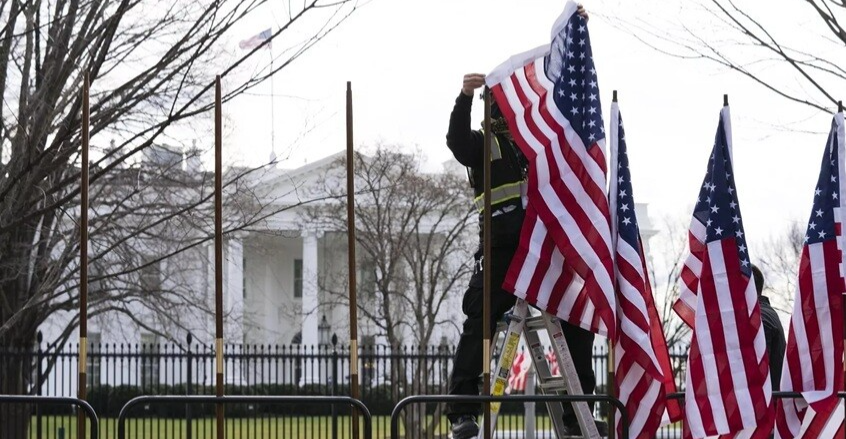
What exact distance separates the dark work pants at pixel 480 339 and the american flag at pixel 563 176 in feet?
1.06

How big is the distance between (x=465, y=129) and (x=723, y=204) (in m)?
1.44

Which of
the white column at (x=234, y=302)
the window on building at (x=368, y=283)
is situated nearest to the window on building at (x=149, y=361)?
the white column at (x=234, y=302)

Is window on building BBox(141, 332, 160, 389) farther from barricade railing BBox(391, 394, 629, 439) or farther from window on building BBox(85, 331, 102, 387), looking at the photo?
barricade railing BBox(391, 394, 629, 439)

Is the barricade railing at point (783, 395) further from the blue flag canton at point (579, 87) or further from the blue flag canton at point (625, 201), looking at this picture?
the blue flag canton at point (579, 87)

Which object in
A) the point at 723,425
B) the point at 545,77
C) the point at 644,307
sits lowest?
the point at 723,425

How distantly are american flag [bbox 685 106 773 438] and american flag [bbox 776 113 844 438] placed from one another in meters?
0.78

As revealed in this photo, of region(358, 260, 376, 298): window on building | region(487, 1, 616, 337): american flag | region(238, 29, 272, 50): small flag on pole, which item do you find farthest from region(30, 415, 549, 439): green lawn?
region(487, 1, 616, 337): american flag

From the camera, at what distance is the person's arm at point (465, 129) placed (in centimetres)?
606

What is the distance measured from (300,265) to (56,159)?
57.2 meters

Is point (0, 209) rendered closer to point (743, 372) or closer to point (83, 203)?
point (83, 203)

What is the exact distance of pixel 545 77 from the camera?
20.5 ft

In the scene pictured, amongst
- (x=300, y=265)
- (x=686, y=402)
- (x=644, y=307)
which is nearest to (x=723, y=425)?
(x=686, y=402)

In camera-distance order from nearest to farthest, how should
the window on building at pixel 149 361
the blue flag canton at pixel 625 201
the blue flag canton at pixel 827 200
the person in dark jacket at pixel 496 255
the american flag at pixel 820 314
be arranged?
1. the blue flag canton at pixel 625 201
2. the person in dark jacket at pixel 496 255
3. the american flag at pixel 820 314
4. the blue flag canton at pixel 827 200
5. the window on building at pixel 149 361

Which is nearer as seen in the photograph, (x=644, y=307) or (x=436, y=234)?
(x=644, y=307)
